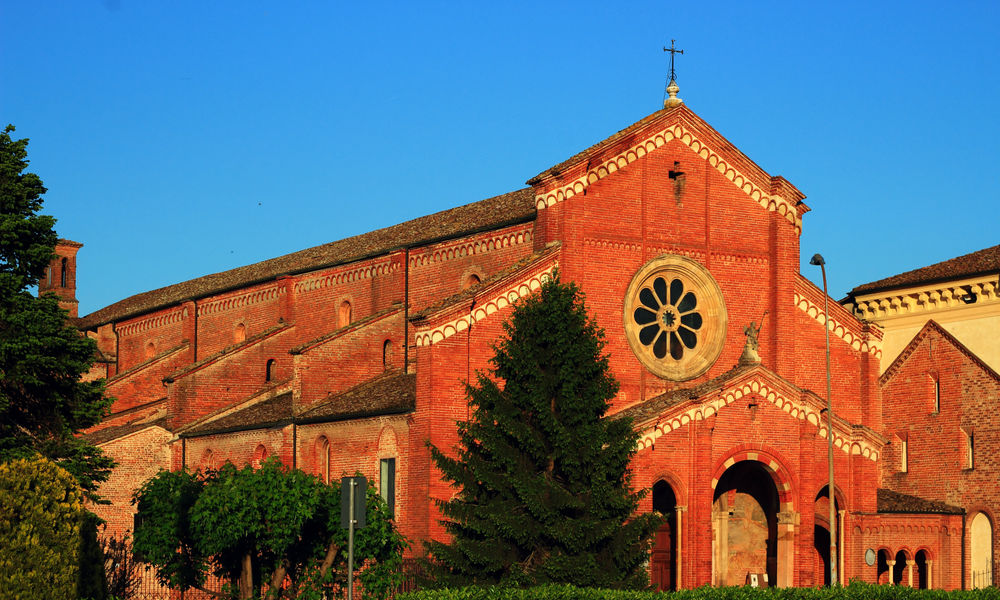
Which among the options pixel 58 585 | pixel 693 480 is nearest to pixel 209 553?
pixel 58 585

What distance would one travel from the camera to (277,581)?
2898 cm

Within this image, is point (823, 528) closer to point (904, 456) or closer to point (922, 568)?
point (922, 568)

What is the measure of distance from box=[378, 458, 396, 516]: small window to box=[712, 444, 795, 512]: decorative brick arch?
27.8 ft

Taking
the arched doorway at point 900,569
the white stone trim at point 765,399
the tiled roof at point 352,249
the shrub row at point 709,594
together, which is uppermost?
the tiled roof at point 352,249

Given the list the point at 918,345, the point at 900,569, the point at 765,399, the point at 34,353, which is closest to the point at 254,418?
the point at 34,353

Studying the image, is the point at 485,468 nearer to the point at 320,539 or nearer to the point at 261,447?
the point at 320,539

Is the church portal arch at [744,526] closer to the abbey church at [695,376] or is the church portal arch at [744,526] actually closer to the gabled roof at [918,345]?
the abbey church at [695,376]

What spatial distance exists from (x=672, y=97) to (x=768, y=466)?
1074 centimetres

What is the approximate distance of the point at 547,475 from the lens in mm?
28500

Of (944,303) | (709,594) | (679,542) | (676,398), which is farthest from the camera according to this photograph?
(944,303)

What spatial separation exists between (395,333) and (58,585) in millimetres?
19292

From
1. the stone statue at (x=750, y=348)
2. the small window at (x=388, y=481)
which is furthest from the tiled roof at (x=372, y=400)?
the stone statue at (x=750, y=348)

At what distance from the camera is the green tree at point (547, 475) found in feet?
91.1

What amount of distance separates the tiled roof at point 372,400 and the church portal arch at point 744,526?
869 centimetres
